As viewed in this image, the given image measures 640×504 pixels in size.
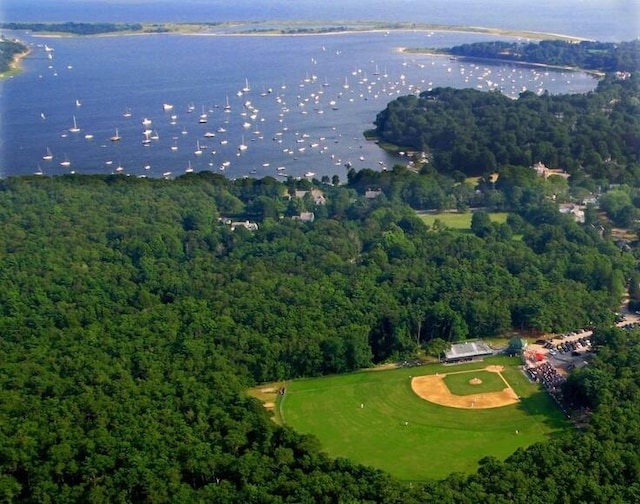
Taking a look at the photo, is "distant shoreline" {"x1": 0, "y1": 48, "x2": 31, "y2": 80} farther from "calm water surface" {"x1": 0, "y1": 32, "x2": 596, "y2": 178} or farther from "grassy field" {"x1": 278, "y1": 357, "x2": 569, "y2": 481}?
"grassy field" {"x1": 278, "y1": 357, "x2": 569, "y2": 481}

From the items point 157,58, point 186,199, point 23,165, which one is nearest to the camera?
point 186,199

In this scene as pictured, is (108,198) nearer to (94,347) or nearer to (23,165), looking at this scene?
(23,165)

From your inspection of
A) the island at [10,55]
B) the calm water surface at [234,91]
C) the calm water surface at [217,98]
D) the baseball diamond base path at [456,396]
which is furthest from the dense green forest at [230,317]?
the island at [10,55]

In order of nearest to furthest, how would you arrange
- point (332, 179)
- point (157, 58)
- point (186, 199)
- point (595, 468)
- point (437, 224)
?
point (595, 468) < point (437, 224) < point (186, 199) < point (332, 179) < point (157, 58)

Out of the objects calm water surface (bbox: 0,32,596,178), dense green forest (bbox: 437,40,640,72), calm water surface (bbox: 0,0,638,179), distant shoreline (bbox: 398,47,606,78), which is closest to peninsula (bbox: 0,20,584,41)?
calm water surface (bbox: 0,0,638,179)

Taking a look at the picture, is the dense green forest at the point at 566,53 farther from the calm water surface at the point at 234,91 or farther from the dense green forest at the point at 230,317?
the dense green forest at the point at 230,317

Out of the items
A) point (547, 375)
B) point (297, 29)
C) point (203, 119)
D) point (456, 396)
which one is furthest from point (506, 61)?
point (456, 396)

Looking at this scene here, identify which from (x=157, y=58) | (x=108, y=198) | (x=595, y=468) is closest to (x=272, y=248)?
(x=108, y=198)
